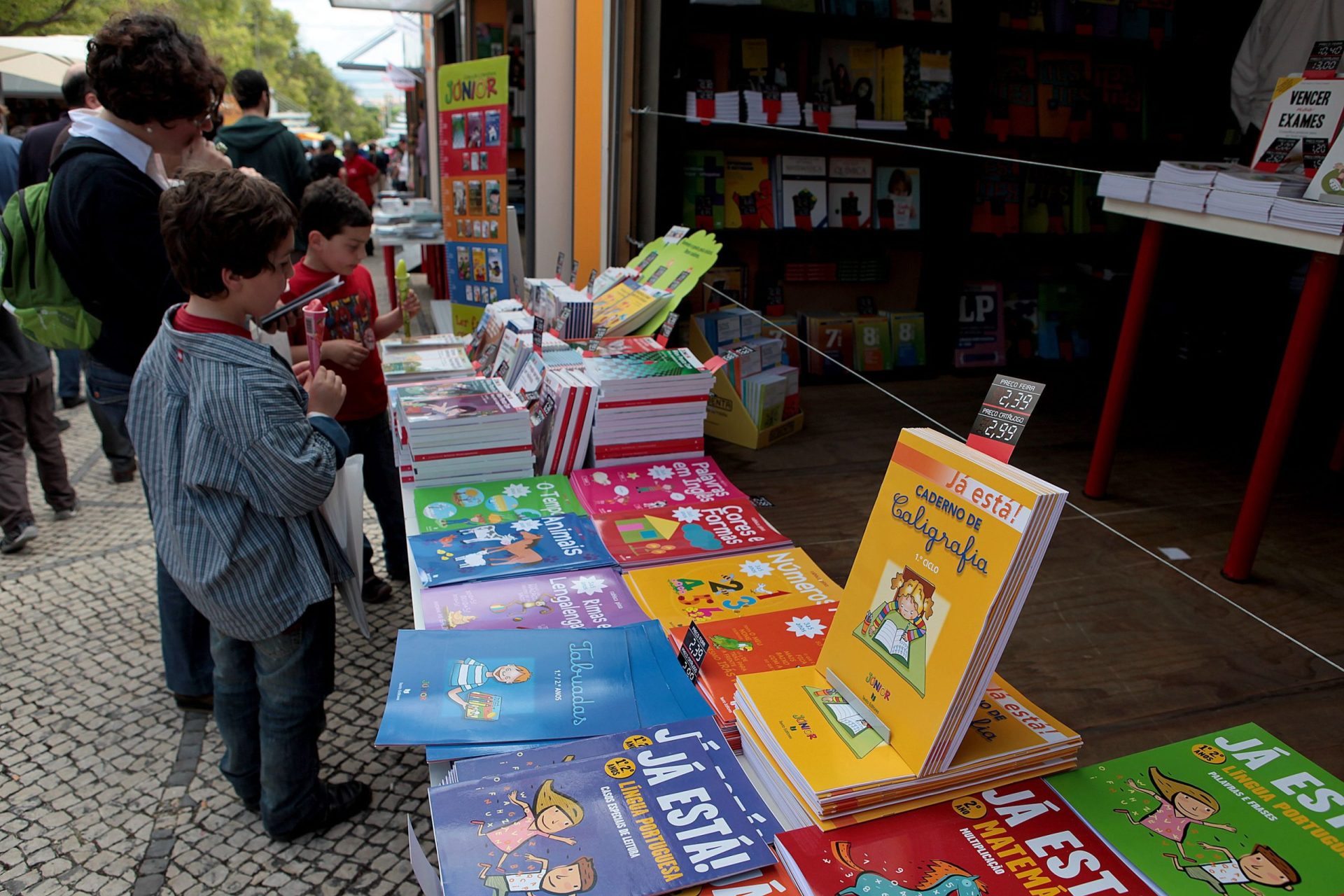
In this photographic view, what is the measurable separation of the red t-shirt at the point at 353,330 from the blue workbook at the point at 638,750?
1674mm

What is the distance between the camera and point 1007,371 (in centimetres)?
437

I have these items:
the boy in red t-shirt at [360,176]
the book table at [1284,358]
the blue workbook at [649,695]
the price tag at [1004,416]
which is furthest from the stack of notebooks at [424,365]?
the boy in red t-shirt at [360,176]

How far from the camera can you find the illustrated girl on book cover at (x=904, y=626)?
3.43ft

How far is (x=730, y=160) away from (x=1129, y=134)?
2.30 meters

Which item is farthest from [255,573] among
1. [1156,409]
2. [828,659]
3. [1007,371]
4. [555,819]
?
[1007,371]

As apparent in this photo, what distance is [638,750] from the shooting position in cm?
117

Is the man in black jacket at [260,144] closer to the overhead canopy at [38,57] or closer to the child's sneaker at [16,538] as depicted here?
the child's sneaker at [16,538]

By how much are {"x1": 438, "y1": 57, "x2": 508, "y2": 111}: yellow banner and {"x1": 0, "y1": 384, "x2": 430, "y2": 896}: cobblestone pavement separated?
251cm

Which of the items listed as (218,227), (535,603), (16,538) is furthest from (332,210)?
(16,538)

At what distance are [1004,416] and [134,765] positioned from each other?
246 centimetres

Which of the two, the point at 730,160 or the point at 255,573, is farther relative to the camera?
the point at 730,160

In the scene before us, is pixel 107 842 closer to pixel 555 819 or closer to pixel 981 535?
A: pixel 555 819

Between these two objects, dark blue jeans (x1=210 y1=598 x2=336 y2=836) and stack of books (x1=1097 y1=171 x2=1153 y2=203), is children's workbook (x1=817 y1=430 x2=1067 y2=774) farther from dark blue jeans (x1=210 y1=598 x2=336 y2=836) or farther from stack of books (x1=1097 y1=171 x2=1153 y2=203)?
stack of books (x1=1097 y1=171 x2=1153 y2=203)

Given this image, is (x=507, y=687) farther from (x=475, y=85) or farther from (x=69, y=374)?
(x=69, y=374)
